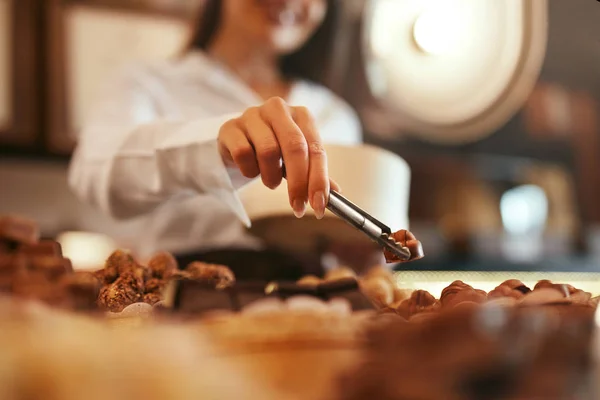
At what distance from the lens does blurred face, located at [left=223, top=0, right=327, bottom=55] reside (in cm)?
40

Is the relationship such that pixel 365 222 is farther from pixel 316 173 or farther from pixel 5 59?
pixel 5 59

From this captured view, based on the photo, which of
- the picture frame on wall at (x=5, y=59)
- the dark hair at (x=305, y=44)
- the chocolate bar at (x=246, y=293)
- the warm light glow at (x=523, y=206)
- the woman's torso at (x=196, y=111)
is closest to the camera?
the chocolate bar at (x=246, y=293)

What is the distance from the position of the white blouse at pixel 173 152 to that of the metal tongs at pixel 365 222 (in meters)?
0.04

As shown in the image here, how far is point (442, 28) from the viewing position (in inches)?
11.0

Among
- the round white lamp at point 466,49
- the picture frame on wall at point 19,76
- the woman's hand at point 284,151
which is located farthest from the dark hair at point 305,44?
the picture frame on wall at point 19,76

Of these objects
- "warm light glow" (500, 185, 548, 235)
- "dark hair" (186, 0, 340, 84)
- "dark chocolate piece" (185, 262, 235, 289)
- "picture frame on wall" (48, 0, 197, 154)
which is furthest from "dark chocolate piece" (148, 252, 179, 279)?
"warm light glow" (500, 185, 548, 235)

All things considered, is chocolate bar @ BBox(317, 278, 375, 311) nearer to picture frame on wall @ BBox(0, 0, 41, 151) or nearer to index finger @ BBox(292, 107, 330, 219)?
index finger @ BBox(292, 107, 330, 219)

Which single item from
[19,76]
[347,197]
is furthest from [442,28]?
[19,76]

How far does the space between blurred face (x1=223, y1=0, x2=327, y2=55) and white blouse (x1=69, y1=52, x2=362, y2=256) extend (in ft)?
0.12

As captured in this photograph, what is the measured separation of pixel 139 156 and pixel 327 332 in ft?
0.63

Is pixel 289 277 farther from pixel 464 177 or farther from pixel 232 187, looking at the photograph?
pixel 464 177

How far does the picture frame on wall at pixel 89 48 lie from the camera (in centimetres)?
92

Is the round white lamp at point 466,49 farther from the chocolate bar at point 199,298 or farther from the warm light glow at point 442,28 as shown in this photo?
the chocolate bar at point 199,298

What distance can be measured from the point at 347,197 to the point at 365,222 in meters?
0.01
